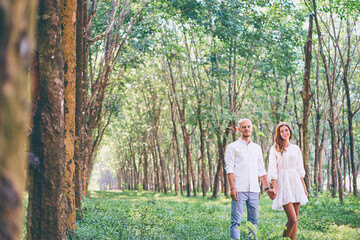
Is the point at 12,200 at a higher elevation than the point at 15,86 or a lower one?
lower

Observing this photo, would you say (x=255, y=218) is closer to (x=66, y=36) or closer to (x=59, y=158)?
(x=59, y=158)

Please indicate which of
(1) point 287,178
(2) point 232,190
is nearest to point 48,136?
(2) point 232,190

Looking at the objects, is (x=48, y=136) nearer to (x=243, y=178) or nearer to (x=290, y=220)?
(x=243, y=178)

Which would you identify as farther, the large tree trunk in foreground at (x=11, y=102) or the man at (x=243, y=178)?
the man at (x=243, y=178)

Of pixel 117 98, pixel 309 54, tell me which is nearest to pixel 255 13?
pixel 309 54

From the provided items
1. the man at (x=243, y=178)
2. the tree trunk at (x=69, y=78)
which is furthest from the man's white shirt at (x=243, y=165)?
the tree trunk at (x=69, y=78)

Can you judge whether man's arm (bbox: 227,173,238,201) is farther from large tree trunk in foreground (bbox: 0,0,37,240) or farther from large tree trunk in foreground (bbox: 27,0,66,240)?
large tree trunk in foreground (bbox: 0,0,37,240)

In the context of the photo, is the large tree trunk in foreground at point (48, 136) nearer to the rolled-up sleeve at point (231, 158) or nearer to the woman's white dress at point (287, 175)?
the rolled-up sleeve at point (231, 158)

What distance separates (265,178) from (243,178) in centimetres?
58

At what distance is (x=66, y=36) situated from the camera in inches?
196

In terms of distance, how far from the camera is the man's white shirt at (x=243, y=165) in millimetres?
5648

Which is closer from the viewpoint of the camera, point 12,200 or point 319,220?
point 12,200

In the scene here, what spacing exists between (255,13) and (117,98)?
14.4 metres

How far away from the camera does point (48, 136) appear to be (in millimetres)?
3242
